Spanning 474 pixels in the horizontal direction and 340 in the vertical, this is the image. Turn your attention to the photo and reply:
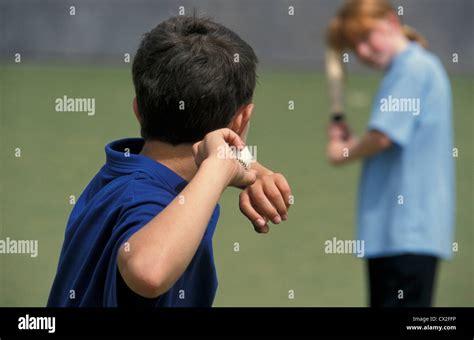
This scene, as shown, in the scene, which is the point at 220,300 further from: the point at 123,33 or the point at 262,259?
the point at 123,33

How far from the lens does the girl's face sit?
155 inches

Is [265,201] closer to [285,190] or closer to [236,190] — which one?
[285,190]

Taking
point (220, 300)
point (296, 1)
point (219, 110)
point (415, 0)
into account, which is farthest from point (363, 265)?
point (296, 1)

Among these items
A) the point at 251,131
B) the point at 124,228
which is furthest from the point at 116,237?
the point at 251,131

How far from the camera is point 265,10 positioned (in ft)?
52.7

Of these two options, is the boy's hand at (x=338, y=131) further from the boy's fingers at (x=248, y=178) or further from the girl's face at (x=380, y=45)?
the boy's fingers at (x=248, y=178)

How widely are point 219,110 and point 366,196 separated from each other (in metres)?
1.96

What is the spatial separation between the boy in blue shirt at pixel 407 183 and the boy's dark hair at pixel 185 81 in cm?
181

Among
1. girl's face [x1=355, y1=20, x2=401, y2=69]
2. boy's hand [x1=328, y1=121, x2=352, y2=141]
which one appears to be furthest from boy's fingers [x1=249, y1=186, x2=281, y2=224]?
boy's hand [x1=328, y1=121, x2=352, y2=141]

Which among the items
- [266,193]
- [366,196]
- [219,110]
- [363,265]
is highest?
[219,110]

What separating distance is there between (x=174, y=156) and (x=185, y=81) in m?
0.14

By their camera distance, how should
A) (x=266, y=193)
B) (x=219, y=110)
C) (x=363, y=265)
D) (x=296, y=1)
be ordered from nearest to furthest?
(x=266, y=193), (x=219, y=110), (x=363, y=265), (x=296, y=1)

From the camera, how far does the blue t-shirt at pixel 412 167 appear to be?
3.68 meters

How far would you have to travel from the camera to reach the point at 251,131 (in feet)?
39.3
